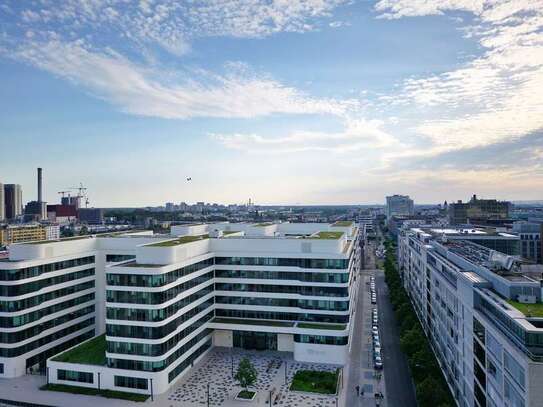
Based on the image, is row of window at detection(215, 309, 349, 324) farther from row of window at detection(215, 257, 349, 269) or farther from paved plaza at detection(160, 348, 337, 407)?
row of window at detection(215, 257, 349, 269)

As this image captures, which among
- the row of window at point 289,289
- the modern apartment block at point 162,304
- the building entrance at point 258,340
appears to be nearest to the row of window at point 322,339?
the modern apartment block at point 162,304

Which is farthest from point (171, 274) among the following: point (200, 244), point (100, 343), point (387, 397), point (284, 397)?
point (387, 397)

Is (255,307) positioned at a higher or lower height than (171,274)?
lower

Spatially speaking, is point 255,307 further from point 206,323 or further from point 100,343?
point 100,343

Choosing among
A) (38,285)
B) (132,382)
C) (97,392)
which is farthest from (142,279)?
(38,285)

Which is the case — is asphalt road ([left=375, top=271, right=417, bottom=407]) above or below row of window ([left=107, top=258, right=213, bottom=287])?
below

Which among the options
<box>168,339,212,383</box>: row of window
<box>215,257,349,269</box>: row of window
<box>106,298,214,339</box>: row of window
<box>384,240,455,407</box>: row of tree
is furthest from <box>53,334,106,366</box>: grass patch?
<box>384,240,455,407</box>: row of tree
